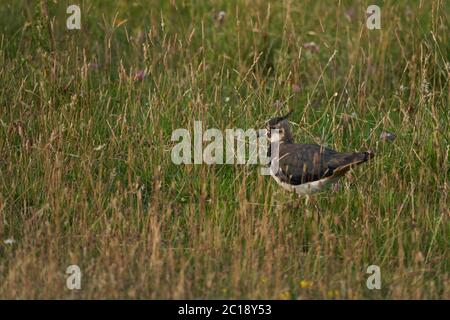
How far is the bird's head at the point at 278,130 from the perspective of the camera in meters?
6.30

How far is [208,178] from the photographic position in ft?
20.4

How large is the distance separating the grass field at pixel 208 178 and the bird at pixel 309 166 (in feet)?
0.38

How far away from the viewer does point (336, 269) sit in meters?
5.29

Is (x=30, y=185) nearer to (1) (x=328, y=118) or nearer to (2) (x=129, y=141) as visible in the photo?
(2) (x=129, y=141)

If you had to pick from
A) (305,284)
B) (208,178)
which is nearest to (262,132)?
(208,178)

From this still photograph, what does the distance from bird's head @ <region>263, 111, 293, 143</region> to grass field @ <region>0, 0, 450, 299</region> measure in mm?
252

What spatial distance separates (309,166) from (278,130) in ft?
1.66

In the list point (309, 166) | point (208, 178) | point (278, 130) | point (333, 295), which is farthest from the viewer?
point (278, 130)

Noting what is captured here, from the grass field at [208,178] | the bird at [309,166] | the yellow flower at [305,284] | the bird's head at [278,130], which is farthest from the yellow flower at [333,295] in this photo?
the bird's head at [278,130]

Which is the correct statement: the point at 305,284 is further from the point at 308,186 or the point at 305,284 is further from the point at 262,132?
the point at 262,132

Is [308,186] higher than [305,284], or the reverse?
[308,186]

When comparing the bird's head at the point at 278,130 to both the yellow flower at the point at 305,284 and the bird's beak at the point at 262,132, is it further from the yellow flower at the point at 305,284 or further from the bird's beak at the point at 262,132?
the yellow flower at the point at 305,284

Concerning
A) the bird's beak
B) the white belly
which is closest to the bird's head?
the bird's beak

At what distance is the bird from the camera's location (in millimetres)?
5789
